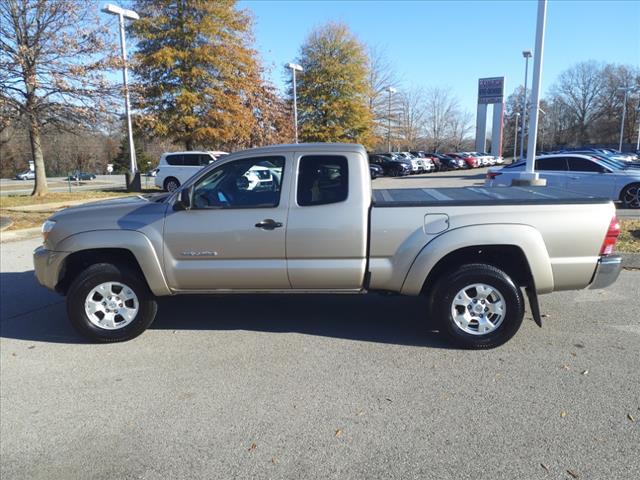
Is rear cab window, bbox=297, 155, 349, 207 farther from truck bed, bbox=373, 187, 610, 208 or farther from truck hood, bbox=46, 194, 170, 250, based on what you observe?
→ truck hood, bbox=46, 194, 170, 250

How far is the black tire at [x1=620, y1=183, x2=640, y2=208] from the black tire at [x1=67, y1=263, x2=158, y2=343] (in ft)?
42.9

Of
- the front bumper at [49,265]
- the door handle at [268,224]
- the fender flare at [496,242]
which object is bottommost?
the front bumper at [49,265]

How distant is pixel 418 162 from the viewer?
37.5m

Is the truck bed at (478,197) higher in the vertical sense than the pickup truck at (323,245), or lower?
higher

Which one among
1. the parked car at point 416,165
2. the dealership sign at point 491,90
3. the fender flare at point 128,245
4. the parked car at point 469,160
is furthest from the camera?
the dealership sign at point 491,90

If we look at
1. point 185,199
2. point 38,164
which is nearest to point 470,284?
point 185,199

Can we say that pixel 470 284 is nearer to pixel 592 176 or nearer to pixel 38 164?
pixel 592 176

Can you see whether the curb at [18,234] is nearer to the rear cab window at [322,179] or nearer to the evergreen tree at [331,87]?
the rear cab window at [322,179]

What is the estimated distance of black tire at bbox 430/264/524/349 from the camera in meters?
4.25

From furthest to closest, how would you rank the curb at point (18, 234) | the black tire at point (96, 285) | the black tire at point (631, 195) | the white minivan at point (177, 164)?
1. the white minivan at point (177, 164)
2. the black tire at point (631, 195)
3. the curb at point (18, 234)
4. the black tire at point (96, 285)

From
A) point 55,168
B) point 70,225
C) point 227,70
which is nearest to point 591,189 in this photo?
point 70,225

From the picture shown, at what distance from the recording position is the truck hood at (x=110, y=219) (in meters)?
4.55

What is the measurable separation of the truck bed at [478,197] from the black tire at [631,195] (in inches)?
382

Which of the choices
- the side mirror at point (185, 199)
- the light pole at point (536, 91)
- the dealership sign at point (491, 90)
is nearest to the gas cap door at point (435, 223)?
the side mirror at point (185, 199)
